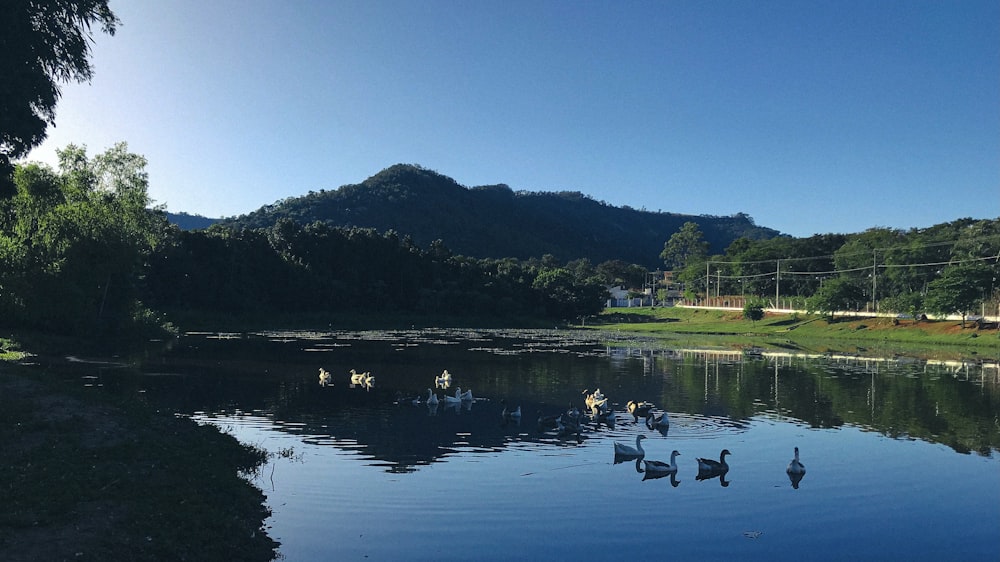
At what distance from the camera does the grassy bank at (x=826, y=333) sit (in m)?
77.6

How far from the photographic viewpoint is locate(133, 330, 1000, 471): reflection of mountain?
27609mm

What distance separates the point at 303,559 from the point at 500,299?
418ft

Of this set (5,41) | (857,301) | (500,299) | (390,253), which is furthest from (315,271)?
(5,41)

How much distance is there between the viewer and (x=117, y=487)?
14.0 m

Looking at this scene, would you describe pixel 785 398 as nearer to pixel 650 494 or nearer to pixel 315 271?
pixel 650 494

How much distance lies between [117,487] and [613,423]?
20.1 meters

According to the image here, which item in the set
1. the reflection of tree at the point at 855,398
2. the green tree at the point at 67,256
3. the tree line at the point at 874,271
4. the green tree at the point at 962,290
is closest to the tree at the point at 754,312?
the tree line at the point at 874,271

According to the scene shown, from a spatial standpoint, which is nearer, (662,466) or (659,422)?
(662,466)

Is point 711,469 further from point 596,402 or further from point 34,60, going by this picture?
point 34,60

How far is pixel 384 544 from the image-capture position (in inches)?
572

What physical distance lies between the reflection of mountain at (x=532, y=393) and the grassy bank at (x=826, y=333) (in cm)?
2111

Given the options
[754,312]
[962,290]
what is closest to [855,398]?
[962,290]

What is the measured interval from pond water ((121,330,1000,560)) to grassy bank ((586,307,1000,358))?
32764mm

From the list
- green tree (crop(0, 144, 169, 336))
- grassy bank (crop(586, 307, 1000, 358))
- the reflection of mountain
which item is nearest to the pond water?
the reflection of mountain
